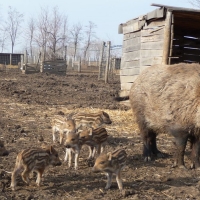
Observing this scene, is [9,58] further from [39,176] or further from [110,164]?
[110,164]

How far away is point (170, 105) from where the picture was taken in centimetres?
662

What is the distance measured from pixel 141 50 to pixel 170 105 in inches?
211

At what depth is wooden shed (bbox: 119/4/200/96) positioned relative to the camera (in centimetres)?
1002

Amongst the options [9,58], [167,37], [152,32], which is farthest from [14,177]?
[9,58]

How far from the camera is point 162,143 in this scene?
8422 mm

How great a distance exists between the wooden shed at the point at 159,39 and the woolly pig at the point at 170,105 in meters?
2.45

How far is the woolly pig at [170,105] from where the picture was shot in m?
6.42

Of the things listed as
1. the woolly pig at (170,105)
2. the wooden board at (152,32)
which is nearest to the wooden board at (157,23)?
the wooden board at (152,32)

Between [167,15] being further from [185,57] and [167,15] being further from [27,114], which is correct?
[27,114]

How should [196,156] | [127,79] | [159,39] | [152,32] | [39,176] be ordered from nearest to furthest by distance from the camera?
[39,176]
[196,156]
[159,39]
[152,32]
[127,79]

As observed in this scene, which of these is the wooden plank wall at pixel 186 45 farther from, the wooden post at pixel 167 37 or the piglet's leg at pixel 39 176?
the piglet's leg at pixel 39 176

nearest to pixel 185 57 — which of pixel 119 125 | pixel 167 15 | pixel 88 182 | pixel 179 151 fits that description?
pixel 167 15

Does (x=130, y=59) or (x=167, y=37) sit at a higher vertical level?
(x=167, y=37)

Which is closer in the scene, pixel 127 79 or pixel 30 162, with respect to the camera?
pixel 30 162
